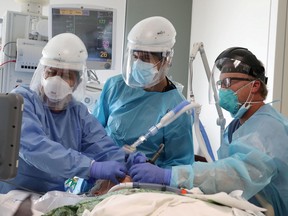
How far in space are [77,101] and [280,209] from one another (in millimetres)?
955

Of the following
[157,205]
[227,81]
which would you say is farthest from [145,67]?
[157,205]

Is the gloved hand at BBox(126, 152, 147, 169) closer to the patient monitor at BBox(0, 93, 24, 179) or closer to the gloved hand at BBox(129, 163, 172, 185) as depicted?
the gloved hand at BBox(129, 163, 172, 185)

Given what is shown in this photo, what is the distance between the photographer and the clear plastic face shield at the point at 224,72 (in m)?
1.56

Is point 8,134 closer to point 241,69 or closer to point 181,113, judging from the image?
point 181,113

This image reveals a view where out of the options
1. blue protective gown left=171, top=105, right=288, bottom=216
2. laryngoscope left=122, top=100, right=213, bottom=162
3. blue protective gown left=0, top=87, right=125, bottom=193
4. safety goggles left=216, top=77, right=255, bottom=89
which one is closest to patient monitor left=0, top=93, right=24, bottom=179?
blue protective gown left=0, top=87, right=125, bottom=193

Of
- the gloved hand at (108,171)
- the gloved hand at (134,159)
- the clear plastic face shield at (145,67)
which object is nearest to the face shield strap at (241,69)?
the clear plastic face shield at (145,67)

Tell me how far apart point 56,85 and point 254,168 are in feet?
2.79

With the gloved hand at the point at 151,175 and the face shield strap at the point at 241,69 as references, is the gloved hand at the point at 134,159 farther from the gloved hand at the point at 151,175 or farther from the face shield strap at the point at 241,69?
the face shield strap at the point at 241,69

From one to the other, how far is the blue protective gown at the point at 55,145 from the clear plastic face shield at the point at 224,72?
0.50m

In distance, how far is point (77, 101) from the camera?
169 centimetres

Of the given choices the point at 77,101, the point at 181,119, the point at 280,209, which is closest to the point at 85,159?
the point at 77,101

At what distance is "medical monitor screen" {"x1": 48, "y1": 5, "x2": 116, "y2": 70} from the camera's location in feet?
8.20

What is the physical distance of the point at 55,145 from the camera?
57.1 inches

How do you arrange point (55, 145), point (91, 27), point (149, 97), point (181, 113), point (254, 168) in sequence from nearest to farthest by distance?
point (254, 168) → point (55, 145) → point (181, 113) → point (149, 97) → point (91, 27)
